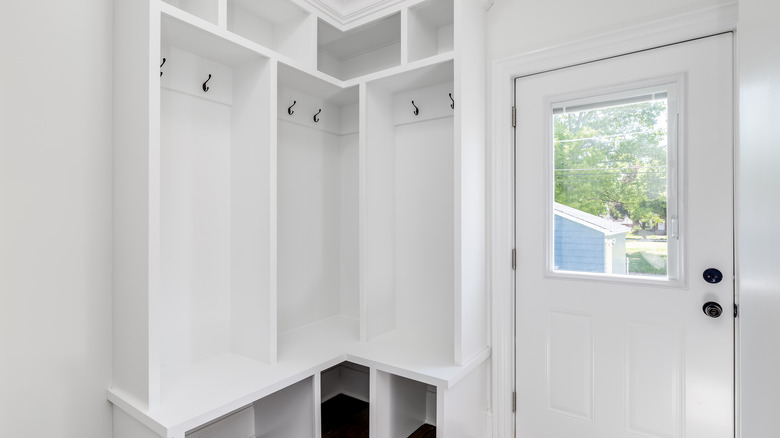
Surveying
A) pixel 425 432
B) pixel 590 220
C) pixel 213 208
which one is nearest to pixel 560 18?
pixel 590 220

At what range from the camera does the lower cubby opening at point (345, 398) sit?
7.06ft

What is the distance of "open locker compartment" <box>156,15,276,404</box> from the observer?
1.60 meters

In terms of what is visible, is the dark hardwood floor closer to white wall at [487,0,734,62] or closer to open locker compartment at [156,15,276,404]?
open locker compartment at [156,15,276,404]

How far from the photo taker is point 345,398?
244 centimetres

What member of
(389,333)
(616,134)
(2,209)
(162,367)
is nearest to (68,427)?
(162,367)

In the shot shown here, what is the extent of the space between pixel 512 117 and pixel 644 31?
596 millimetres

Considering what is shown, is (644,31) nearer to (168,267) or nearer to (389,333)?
(389,333)

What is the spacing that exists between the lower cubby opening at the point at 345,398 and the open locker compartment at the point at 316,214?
0.38 metres

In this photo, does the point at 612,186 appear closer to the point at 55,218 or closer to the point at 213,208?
the point at 213,208

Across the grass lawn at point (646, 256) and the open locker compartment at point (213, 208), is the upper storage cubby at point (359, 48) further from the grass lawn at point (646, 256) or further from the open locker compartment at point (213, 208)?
the grass lawn at point (646, 256)

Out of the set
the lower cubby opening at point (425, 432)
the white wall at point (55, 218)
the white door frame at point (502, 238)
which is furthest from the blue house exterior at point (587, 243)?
the white wall at point (55, 218)

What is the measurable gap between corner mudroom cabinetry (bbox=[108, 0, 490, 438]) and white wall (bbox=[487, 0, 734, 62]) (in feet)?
0.48

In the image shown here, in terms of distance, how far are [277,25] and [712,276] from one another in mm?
2305

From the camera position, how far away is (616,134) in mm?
1628
